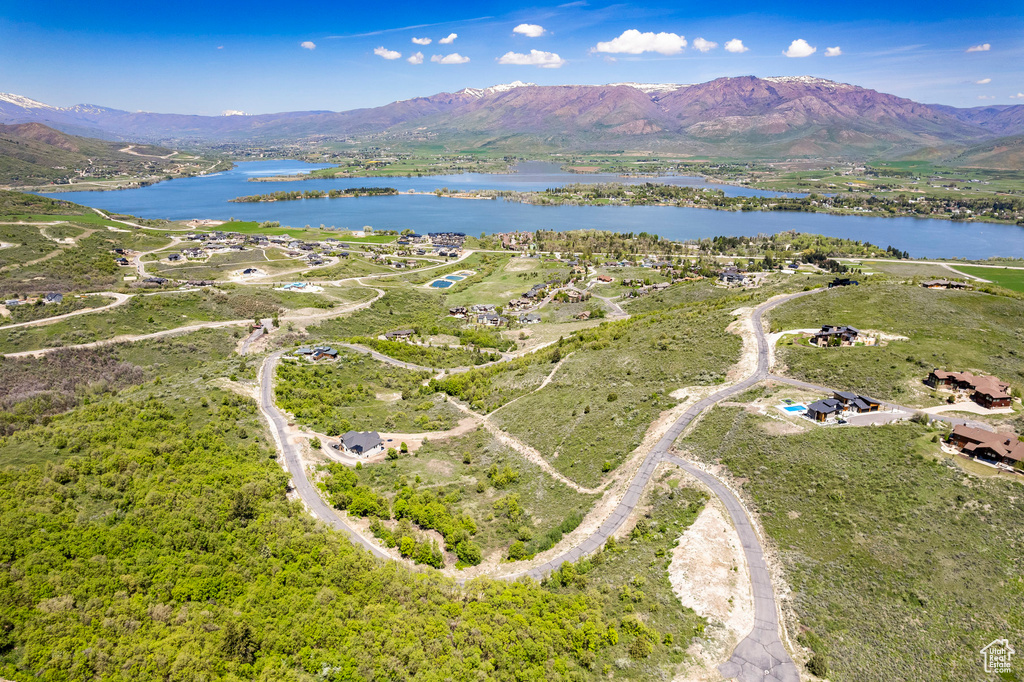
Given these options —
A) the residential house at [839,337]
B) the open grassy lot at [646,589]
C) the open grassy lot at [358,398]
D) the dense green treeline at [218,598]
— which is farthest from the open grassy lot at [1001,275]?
the dense green treeline at [218,598]

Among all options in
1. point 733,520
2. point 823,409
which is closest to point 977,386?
point 823,409

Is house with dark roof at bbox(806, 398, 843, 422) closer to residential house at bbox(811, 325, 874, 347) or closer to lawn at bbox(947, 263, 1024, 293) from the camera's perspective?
residential house at bbox(811, 325, 874, 347)

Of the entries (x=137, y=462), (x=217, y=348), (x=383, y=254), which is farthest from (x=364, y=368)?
(x=383, y=254)

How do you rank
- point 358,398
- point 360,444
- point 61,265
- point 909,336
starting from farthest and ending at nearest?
point 61,265, point 358,398, point 909,336, point 360,444

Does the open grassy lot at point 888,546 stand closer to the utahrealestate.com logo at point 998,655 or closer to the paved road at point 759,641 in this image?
the utahrealestate.com logo at point 998,655

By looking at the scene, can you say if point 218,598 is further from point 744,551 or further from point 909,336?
point 909,336

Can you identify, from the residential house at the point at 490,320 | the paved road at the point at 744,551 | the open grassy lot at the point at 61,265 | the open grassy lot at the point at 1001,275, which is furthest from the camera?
the open grassy lot at the point at 1001,275
